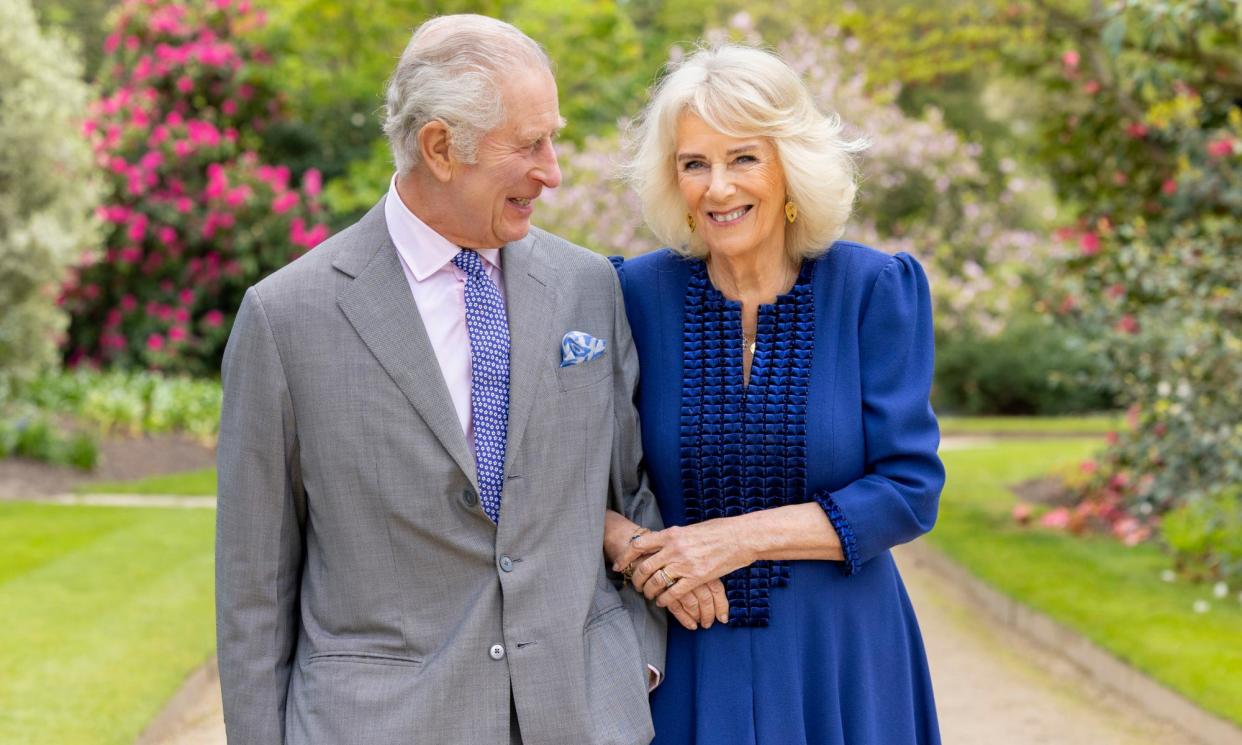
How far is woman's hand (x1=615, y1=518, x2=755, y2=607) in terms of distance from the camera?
2.62 metres

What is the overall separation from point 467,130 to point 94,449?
9.53 meters

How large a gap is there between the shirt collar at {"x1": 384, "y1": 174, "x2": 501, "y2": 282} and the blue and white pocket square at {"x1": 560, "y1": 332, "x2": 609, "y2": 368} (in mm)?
261

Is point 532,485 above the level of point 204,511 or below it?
above

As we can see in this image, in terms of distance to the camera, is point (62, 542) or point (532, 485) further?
point (62, 542)

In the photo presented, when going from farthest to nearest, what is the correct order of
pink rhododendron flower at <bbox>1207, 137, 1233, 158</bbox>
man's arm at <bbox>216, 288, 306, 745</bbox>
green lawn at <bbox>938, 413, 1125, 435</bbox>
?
green lawn at <bbox>938, 413, 1125, 435</bbox> < pink rhododendron flower at <bbox>1207, 137, 1233, 158</bbox> < man's arm at <bbox>216, 288, 306, 745</bbox>

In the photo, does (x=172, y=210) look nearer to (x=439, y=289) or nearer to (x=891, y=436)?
(x=439, y=289)

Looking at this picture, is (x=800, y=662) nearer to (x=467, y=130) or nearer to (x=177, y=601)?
(x=467, y=130)

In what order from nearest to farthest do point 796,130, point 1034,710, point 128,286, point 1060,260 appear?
1. point 796,130
2. point 1034,710
3. point 1060,260
4. point 128,286

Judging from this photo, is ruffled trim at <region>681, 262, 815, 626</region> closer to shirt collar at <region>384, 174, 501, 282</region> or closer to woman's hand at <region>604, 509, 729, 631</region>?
woman's hand at <region>604, 509, 729, 631</region>

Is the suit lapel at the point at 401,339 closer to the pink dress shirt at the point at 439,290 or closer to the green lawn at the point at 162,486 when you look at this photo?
the pink dress shirt at the point at 439,290

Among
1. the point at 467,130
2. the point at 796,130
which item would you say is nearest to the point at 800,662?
the point at 796,130

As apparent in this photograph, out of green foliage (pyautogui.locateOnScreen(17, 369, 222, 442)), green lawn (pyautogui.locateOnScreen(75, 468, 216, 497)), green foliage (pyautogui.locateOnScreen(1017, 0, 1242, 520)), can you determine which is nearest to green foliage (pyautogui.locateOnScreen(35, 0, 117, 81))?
green foliage (pyautogui.locateOnScreen(17, 369, 222, 442))

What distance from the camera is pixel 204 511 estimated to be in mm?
9422

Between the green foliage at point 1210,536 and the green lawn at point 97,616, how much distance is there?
4.88 metres
